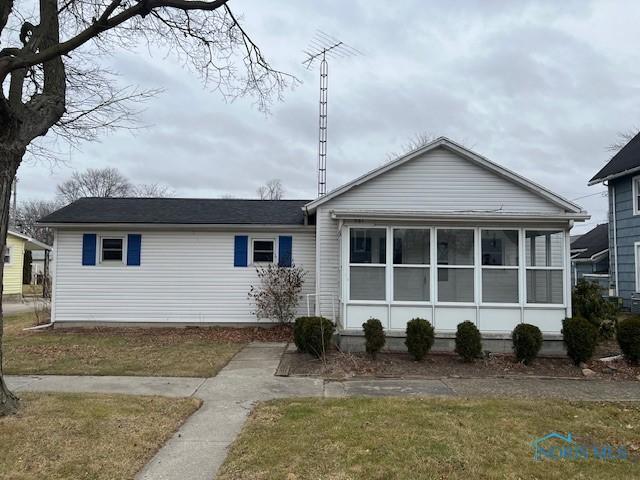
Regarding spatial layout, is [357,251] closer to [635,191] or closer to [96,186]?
[635,191]

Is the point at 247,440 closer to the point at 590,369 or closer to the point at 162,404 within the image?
the point at 162,404

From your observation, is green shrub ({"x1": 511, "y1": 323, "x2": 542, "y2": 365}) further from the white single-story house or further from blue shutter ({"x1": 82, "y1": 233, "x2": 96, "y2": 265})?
blue shutter ({"x1": 82, "y1": 233, "x2": 96, "y2": 265})

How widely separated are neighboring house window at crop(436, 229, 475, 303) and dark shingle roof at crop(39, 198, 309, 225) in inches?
183

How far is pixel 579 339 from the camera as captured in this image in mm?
8617

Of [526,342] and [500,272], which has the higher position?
[500,272]

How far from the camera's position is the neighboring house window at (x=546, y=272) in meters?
9.75

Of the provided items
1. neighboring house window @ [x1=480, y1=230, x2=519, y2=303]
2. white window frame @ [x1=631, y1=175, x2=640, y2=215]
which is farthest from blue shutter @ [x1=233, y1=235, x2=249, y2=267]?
white window frame @ [x1=631, y1=175, x2=640, y2=215]

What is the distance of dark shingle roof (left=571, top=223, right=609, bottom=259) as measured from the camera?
21.8 metres

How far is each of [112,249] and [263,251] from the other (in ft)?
14.8

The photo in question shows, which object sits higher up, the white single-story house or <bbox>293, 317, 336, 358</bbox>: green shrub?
the white single-story house

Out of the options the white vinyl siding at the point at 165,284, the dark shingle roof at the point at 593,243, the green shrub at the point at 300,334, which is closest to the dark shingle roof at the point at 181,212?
the white vinyl siding at the point at 165,284

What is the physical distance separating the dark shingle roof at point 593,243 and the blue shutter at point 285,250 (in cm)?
1608

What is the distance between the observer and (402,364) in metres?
8.71

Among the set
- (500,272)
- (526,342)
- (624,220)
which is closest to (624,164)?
(624,220)
